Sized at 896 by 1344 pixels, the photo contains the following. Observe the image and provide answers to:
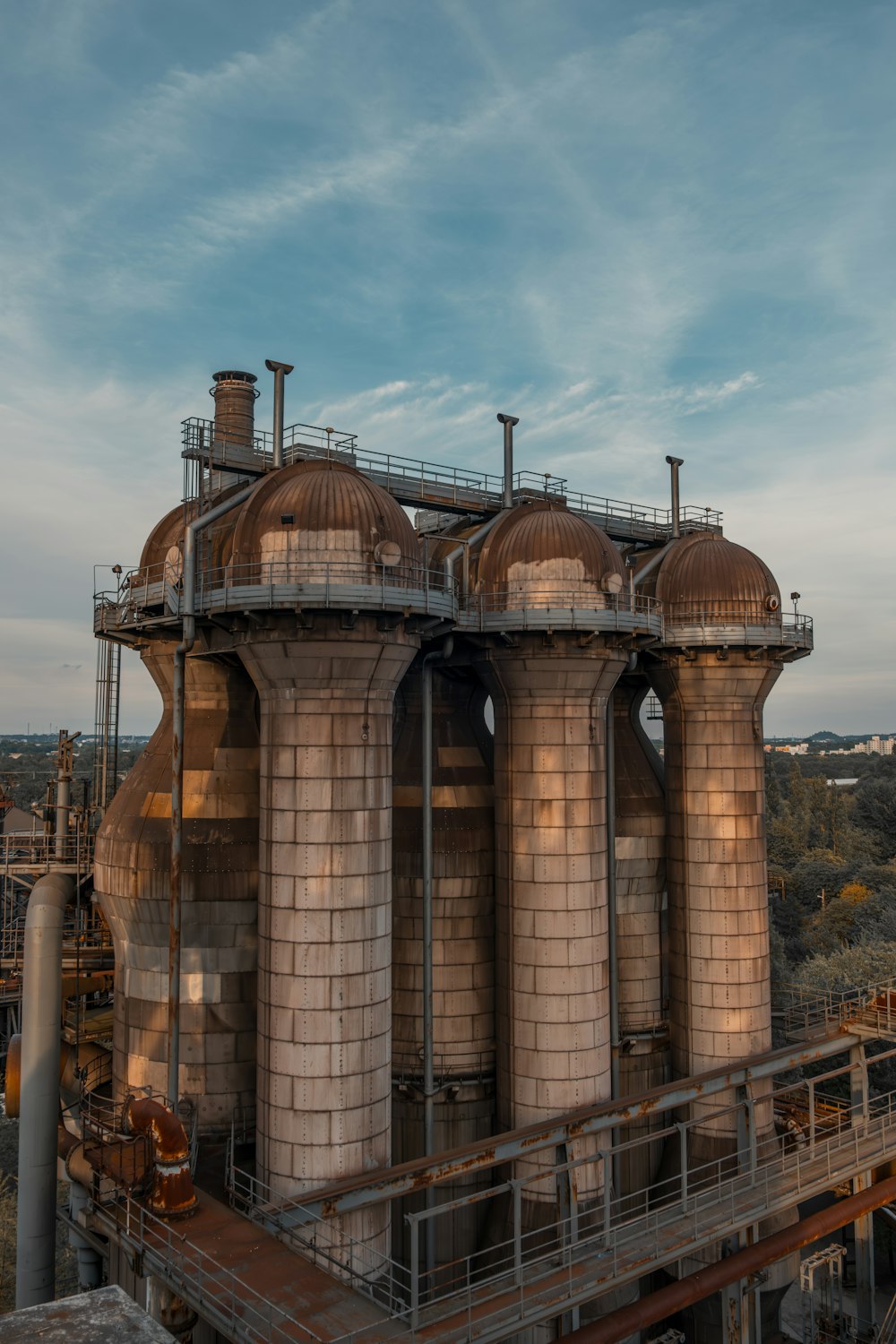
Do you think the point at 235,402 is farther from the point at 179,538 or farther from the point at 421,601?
the point at 421,601

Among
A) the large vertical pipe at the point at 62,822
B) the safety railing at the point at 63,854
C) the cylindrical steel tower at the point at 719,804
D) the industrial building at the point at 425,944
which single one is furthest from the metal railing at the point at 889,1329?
the large vertical pipe at the point at 62,822

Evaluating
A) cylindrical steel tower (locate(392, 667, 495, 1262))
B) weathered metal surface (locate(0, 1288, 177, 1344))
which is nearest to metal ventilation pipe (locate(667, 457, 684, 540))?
cylindrical steel tower (locate(392, 667, 495, 1262))

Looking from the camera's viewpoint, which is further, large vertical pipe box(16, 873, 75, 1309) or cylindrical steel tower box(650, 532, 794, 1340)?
cylindrical steel tower box(650, 532, 794, 1340)

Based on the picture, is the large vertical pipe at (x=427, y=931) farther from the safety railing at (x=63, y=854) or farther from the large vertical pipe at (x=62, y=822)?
the large vertical pipe at (x=62, y=822)

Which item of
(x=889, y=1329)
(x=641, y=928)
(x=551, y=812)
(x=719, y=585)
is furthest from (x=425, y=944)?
(x=889, y=1329)

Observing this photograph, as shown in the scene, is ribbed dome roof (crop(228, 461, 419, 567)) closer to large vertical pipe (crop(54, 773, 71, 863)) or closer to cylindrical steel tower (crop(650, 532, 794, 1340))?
large vertical pipe (crop(54, 773, 71, 863))

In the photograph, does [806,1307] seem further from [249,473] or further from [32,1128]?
[249,473]

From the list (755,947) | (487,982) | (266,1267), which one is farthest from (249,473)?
(755,947)
